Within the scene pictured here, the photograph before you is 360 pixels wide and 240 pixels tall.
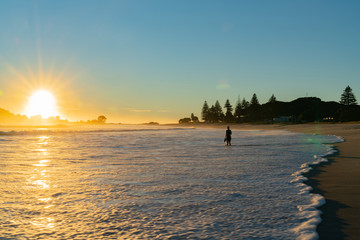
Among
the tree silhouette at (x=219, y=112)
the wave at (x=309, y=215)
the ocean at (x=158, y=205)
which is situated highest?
the tree silhouette at (x=219, y=112)

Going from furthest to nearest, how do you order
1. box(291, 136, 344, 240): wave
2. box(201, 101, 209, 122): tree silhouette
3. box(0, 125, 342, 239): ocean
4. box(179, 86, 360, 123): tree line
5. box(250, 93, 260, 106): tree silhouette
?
box(201, 101, 209, 122): tree silhouette, box(250, 93, 260, 106): tree silhouette, box(179, 86, 360, 123): tree line, box(0, 125, 342, 239): ocean, box(291, 136, 344, 240): wave

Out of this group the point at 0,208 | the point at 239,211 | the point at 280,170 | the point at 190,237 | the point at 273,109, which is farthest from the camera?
the point at 273,109

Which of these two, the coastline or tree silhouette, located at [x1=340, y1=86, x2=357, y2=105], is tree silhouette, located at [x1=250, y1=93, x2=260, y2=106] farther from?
the coastline

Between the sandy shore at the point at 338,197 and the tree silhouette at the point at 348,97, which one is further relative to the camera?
the tree silhouette at the point at 348,97

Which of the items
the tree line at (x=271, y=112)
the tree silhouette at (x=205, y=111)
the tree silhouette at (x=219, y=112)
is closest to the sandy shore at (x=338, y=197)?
the tree line at (x=271, y=112)

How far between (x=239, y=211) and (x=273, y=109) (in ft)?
435

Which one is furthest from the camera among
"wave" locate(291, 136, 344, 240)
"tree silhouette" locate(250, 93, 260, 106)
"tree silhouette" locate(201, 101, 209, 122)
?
"tree silhouette" locate(201, 101, 209, 122)

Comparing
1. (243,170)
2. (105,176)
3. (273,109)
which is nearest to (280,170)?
(243,170)

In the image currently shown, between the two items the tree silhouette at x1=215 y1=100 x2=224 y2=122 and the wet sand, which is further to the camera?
the tree silhouette at x1=215 y1=100 x2=224 y2=122

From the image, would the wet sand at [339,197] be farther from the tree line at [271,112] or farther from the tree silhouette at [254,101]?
the tree silhouette at [254,101]

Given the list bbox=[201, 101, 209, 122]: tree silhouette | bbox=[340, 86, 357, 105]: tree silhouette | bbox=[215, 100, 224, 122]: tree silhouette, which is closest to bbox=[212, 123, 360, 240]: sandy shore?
bbox=[340, 86, 357, 105]: tree silhouette

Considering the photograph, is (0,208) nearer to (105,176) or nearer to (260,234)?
(105,176)

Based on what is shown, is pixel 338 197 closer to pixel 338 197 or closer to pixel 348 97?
pixel 338 197

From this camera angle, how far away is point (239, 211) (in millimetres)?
5859
